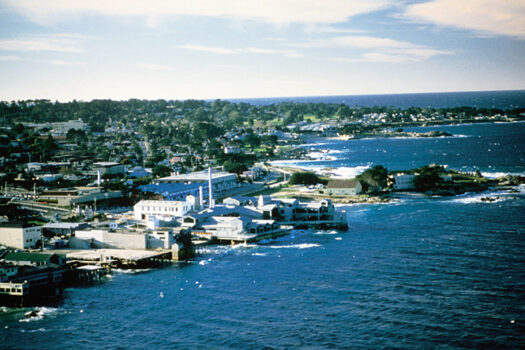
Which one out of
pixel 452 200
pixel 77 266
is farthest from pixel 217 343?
pixel 452 200

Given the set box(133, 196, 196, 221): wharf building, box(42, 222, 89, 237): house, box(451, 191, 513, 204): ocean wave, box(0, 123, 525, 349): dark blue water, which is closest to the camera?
box(0, 123, 525, 349): dark blue water

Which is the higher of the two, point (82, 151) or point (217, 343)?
point (82, 151)

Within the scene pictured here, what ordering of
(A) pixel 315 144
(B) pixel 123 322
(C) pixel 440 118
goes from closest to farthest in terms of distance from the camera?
(B) pixel 123 322, (A) pixel 315 144, (C) pixel 440 118

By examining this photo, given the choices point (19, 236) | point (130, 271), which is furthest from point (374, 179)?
point (19, 236)

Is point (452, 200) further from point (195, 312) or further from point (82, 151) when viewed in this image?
point (82, 151)

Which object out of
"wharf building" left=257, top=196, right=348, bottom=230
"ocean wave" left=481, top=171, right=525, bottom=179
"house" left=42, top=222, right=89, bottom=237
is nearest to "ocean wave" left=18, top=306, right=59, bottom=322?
"house" left=42, top=222, right=89, bottom=237

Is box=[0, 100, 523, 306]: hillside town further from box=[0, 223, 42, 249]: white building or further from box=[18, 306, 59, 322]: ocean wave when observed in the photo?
box=[18, 306, 59, 322]: ocean wave

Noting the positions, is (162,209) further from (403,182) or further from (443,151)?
(443,151)
